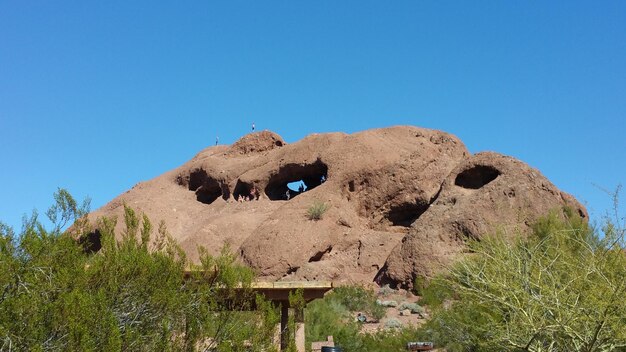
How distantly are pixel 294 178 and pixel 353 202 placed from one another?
4.31 metres

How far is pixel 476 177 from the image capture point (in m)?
27.5

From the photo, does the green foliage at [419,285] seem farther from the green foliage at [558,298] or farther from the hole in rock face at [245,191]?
the hole in rock face at [245,191]

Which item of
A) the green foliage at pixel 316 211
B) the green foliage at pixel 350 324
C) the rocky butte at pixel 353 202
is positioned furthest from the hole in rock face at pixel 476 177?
the green foliage at pixel 350 324

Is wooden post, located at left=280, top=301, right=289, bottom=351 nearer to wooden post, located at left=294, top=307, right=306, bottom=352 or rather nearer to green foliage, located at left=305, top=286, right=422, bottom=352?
wooden post, located at left=294, top=307, right=306, bottom=352

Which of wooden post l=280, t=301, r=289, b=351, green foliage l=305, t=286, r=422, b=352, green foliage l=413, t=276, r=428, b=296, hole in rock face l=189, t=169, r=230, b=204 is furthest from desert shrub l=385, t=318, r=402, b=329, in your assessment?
hole in rock face l=189, t=169, r=230, b=204

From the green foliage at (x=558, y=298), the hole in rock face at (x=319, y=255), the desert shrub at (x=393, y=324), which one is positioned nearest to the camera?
the green foliage at (x=558, y=298)

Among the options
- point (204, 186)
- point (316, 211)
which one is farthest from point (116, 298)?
point (204, 186)

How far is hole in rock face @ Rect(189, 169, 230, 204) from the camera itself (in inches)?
1478

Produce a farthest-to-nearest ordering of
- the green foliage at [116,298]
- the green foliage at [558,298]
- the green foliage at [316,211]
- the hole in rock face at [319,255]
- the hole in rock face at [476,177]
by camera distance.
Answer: the green foliage at [316,211]
the hole in rock face at [319,255]
the hole in rock face at [476,177]
the green foliage at [558,298]
the green foliage at [116,298]

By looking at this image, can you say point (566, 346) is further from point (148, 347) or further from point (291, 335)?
point (148, 347)

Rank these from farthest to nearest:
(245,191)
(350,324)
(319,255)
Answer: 1. (245,191)
2. (319,255)
3. (350,324)

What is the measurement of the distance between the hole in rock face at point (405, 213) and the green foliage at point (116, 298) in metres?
19.7

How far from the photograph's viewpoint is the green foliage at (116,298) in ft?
25.0

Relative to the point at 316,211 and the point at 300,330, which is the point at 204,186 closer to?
the point at 316,211
